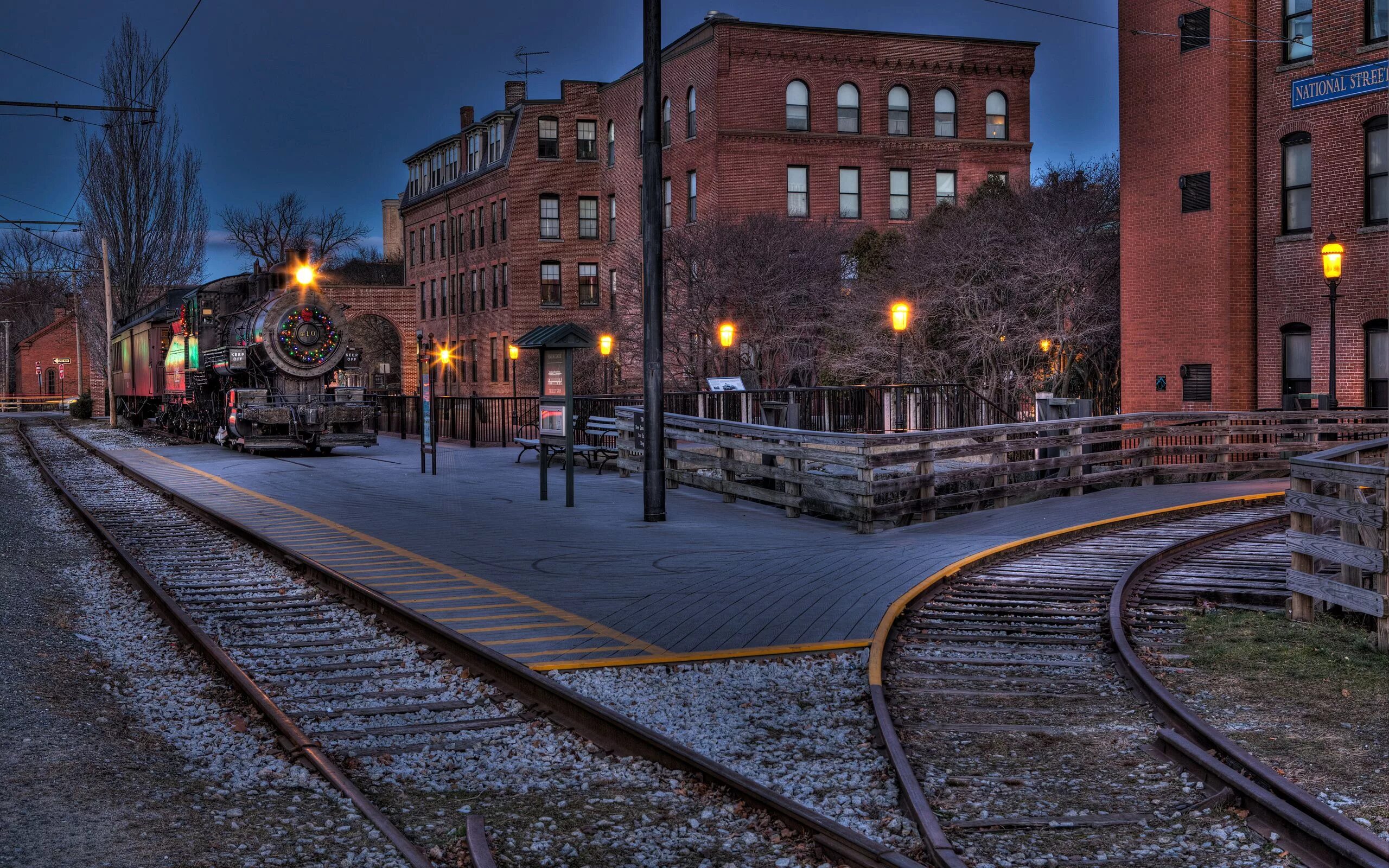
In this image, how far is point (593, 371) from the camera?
46219mm

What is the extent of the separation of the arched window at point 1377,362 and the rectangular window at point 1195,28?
6420 mm

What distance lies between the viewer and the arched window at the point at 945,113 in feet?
165

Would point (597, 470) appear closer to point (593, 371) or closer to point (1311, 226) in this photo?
point (1311, 226)

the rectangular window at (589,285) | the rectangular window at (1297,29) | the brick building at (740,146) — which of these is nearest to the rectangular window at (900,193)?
the brick building at (740,146)

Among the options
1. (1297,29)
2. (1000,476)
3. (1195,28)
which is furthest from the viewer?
(1195,28)

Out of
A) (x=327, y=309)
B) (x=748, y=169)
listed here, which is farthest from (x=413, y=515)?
(x=748, y=169)

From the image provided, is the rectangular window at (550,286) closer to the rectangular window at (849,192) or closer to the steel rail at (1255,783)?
the rectangular window at (849,192)

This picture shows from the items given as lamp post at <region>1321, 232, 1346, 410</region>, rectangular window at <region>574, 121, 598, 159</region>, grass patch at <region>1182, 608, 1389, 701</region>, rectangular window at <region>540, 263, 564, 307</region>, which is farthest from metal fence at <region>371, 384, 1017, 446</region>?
rectangular window at <region>574, 121, 598, 159</region>

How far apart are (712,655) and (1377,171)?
20.6 metres

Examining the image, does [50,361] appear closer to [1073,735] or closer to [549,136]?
[549,136]

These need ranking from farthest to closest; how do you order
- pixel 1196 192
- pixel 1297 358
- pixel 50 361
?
pixel 50 361, pixel 1196 192, pixel 1297 358

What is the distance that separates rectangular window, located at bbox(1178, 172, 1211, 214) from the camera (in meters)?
26.3

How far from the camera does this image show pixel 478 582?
1152 cm

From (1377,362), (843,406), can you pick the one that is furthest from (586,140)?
(1377,362)
